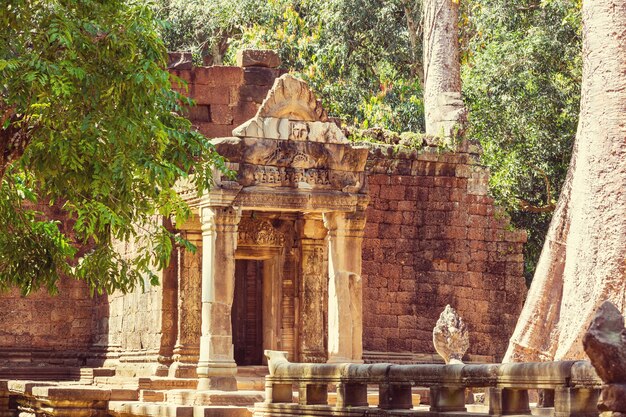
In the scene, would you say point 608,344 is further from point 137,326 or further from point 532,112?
point 532,112

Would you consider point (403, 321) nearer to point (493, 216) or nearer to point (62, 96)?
point (493, 216)

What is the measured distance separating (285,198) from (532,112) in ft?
34.3

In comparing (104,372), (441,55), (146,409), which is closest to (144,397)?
(146,409)

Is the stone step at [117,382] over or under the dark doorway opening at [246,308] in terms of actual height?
under

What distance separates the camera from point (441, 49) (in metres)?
28.1

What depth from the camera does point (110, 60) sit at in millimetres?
14695

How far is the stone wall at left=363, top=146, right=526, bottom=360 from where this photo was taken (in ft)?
79.1

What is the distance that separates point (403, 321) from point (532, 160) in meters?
5.50

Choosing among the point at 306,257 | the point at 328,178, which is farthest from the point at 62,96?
the point at 306,257

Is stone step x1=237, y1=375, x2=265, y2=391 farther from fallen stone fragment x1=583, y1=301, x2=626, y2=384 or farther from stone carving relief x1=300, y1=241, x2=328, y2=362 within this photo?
fallen stone fragment x1=583, y1=301, x2=626, y2=384

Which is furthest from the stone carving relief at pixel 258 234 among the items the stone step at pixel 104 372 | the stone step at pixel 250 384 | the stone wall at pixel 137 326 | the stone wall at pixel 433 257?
the stone wall at pixel 433 257

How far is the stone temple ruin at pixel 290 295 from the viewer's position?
17609 mm

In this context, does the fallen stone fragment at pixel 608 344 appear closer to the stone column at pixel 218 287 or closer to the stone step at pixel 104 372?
the stone column at pixel 218 287

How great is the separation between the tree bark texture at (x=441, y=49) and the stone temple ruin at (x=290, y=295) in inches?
122
